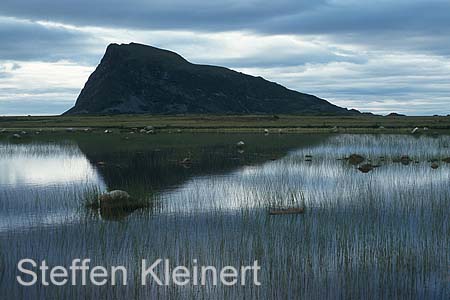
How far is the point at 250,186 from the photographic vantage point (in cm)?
2842

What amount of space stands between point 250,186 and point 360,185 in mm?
5656

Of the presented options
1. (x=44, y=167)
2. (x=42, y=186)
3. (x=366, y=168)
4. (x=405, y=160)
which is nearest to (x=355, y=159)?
(x=405, y=160)

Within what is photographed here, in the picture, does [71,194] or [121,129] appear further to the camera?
[121,129]

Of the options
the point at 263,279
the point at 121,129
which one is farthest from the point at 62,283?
the point at 121,129

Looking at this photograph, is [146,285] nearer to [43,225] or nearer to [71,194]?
[43,225]

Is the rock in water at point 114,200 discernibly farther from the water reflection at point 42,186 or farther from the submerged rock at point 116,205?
the water reflection at point 42,186

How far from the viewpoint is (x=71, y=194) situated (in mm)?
26281

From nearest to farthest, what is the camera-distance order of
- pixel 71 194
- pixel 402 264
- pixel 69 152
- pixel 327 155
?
pixel 402 264, pixel 71 194, pixel 327 155, pixel 69 152

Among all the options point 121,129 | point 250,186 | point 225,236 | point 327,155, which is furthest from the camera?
point 121,129

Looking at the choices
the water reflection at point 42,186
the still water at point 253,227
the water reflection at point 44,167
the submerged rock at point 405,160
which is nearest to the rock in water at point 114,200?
the still water at point 253,227

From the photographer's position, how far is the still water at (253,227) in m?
13.1

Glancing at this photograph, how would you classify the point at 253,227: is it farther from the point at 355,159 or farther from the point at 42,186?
the point at 355,159

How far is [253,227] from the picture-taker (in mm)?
18516

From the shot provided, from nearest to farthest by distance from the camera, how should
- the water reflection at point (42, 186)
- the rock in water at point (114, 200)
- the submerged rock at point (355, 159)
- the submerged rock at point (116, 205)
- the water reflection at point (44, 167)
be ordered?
the water reflection at point (42, 186)
the submerged rock at point (116, 205)
the rock in water at point (114, 200)
the water reflection at point (44, 167)
the submerged rock at point (355, 159)
